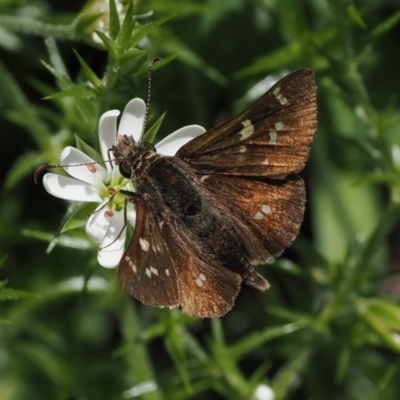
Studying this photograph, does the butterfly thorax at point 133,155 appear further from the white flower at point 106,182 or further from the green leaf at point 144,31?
the green leaf at point 144,31

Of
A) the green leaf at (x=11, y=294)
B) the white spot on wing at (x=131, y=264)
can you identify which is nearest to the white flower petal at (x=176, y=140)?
the white spot on wing at (x=131, y=264)

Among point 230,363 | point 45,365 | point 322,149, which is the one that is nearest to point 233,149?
point 230,363

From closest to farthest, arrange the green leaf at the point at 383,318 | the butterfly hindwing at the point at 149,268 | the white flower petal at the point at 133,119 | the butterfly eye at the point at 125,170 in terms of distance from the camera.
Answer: the butterfly hindwing at the point at 149,268, the white flower petal at the point at 133,119, the butterfly eye at the point at 125,170, the green leaf at the point at 383,318

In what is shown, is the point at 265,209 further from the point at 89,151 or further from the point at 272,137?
the point at 89,151

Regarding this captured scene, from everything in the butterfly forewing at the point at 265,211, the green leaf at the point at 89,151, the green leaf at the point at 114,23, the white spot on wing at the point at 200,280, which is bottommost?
the butterfly forewing at the point at 265,211

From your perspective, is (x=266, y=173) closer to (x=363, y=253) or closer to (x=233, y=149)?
(x=233, y=149)

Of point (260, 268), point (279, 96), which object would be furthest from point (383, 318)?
point (279, 96)
